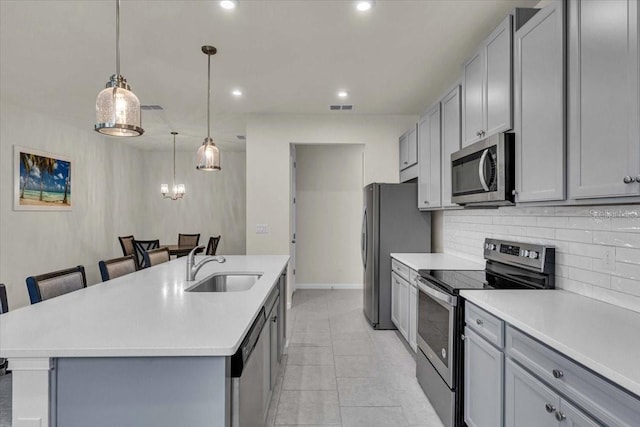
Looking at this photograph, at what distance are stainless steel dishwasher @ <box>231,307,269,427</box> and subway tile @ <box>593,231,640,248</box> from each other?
1.81m

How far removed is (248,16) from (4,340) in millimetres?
2367

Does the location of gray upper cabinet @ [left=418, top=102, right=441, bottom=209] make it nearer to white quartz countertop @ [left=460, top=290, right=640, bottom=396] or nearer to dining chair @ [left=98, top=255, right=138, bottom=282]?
white quartz countertop @ [left=460, top=290, right=640, bottom=396]

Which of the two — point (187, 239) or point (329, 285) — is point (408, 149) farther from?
point (187, 239)

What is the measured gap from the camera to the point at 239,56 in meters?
3.20

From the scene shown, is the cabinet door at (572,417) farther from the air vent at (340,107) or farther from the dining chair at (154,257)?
the air vent at (340,107)

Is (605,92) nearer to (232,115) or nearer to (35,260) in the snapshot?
(232,115)

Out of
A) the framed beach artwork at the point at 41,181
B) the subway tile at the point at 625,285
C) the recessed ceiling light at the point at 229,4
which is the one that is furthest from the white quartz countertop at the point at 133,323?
the framed beach artwork at the point at 41,181

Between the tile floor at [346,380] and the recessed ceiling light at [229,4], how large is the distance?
2.79 metres

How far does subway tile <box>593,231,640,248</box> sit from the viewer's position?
1626 mm

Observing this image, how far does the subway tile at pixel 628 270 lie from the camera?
1612mm

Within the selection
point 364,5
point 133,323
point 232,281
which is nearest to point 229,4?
point 364,5

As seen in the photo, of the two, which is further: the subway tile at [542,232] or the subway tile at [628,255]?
the subway tile at [542,232]

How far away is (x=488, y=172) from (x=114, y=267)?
2.83 meters

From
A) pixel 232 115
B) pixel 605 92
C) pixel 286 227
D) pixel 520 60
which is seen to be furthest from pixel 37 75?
pixel 605 92
